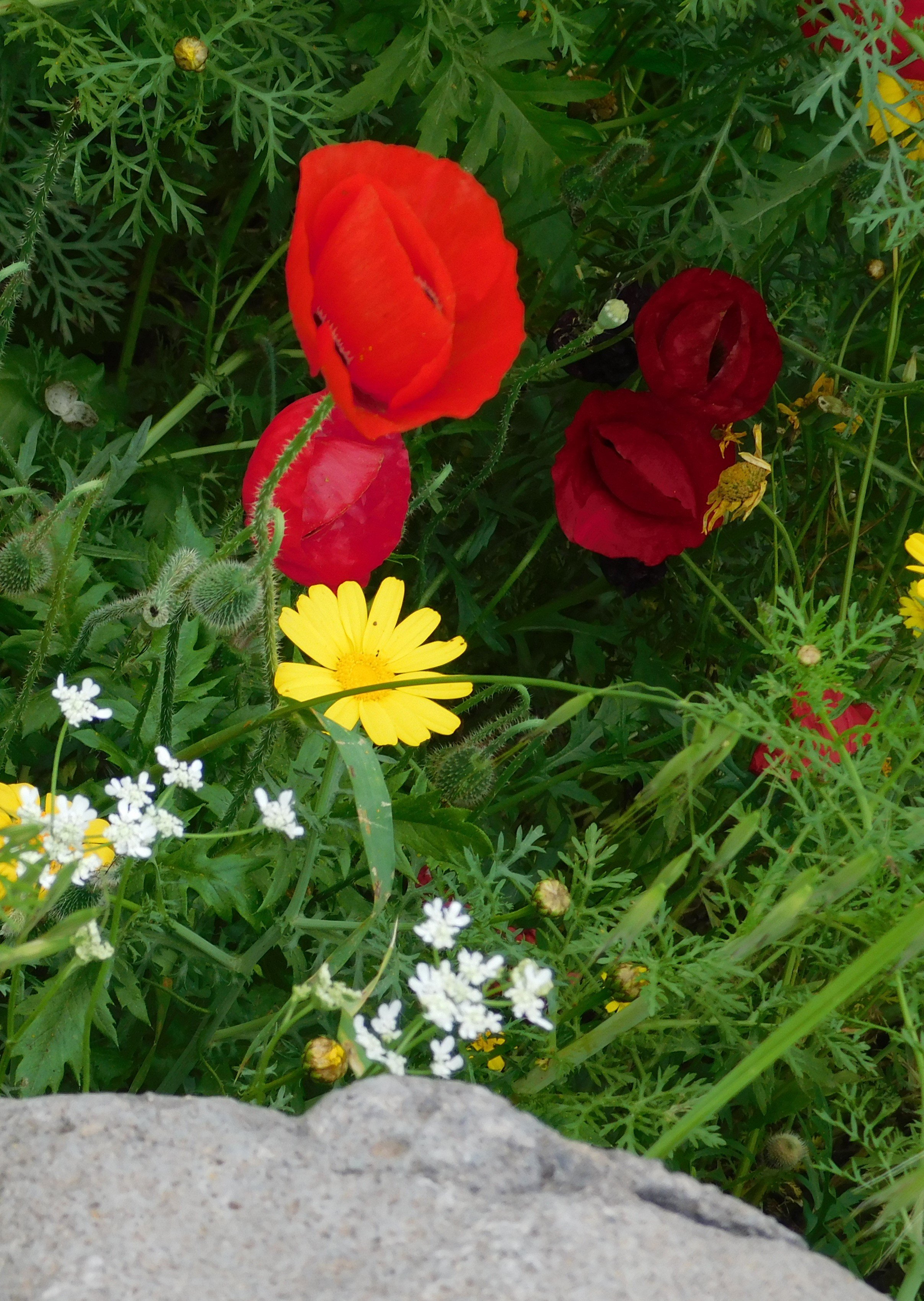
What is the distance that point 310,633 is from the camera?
2.60ft

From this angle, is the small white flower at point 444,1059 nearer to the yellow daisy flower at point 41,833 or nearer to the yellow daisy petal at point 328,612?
the yellow daisy flower at point 41,833

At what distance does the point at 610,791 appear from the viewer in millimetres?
1259

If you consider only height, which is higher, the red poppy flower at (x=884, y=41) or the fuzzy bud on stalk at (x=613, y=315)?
the red poppy flower at (x=884, y=41)

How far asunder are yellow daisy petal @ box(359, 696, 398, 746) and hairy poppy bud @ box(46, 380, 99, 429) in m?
0.47

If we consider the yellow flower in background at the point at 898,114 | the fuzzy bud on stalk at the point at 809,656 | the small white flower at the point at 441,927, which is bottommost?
the small white flower at the point at 441,927

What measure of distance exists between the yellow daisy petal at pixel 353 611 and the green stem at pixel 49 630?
174 millimetres

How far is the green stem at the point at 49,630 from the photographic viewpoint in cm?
71

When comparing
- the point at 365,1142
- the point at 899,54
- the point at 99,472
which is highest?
the point at 899,54

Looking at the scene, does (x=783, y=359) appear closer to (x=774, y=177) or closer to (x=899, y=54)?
(x=774, y=177)

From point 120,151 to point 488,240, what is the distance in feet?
1.74

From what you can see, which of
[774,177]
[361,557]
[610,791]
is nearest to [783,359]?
[774,177]

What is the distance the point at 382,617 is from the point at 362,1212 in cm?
44

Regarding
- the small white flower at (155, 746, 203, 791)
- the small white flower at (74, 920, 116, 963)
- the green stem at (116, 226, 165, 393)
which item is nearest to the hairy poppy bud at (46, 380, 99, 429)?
the green stem at (116, 226, 165, 393)

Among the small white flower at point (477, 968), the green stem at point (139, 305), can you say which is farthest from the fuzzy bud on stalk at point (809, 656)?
the green stem at point (139, 305)
